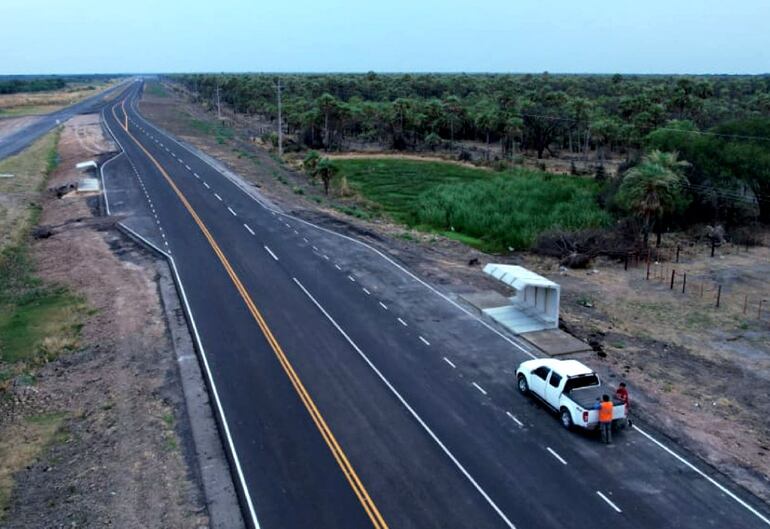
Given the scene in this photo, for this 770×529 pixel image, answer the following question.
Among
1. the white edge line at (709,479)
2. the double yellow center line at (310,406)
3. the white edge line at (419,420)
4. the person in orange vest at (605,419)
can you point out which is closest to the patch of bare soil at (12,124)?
the double yellow center line at (310,406)

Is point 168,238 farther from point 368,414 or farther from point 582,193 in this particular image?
point 582,193

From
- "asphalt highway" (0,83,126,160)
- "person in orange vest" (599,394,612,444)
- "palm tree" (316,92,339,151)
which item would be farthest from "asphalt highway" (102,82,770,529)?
"asphalt highway" (0,83,126,160)

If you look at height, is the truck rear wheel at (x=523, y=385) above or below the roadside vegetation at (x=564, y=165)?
below

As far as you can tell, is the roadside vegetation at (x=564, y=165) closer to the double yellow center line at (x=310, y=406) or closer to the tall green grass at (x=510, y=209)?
the tall green grass at (x=510, y=209)

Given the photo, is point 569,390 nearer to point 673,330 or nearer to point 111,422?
point 673,330

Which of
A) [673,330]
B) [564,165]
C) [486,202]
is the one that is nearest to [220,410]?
[673,330]

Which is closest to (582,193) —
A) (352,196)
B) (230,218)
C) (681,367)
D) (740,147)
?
(740,147)
